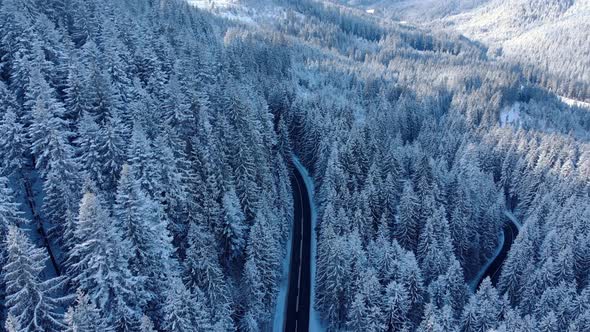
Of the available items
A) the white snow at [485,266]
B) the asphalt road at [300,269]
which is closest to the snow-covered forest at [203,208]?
the white snow at [485,266]

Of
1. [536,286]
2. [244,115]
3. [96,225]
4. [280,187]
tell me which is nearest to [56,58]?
[244,115]


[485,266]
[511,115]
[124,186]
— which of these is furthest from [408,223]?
[511,115]

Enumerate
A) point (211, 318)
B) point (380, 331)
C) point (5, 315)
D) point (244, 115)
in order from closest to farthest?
1. point (5, 315)
2. point (211, 318)
3. point (380, 331)
4. point (244, 115)

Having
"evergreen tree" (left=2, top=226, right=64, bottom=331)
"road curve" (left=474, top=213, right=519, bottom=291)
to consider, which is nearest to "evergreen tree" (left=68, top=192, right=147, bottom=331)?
"evergreen tree" (left=2, top=226, right=64, bottom=331)

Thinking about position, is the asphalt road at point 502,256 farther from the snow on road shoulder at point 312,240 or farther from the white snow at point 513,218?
the snow on road shoulder at point 312,240

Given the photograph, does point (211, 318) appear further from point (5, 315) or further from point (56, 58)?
point (56, 58)

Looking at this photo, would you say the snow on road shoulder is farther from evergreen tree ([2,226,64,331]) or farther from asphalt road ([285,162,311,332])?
evergreen tree ([2,226,64,331])

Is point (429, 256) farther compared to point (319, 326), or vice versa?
point (429, 256)
